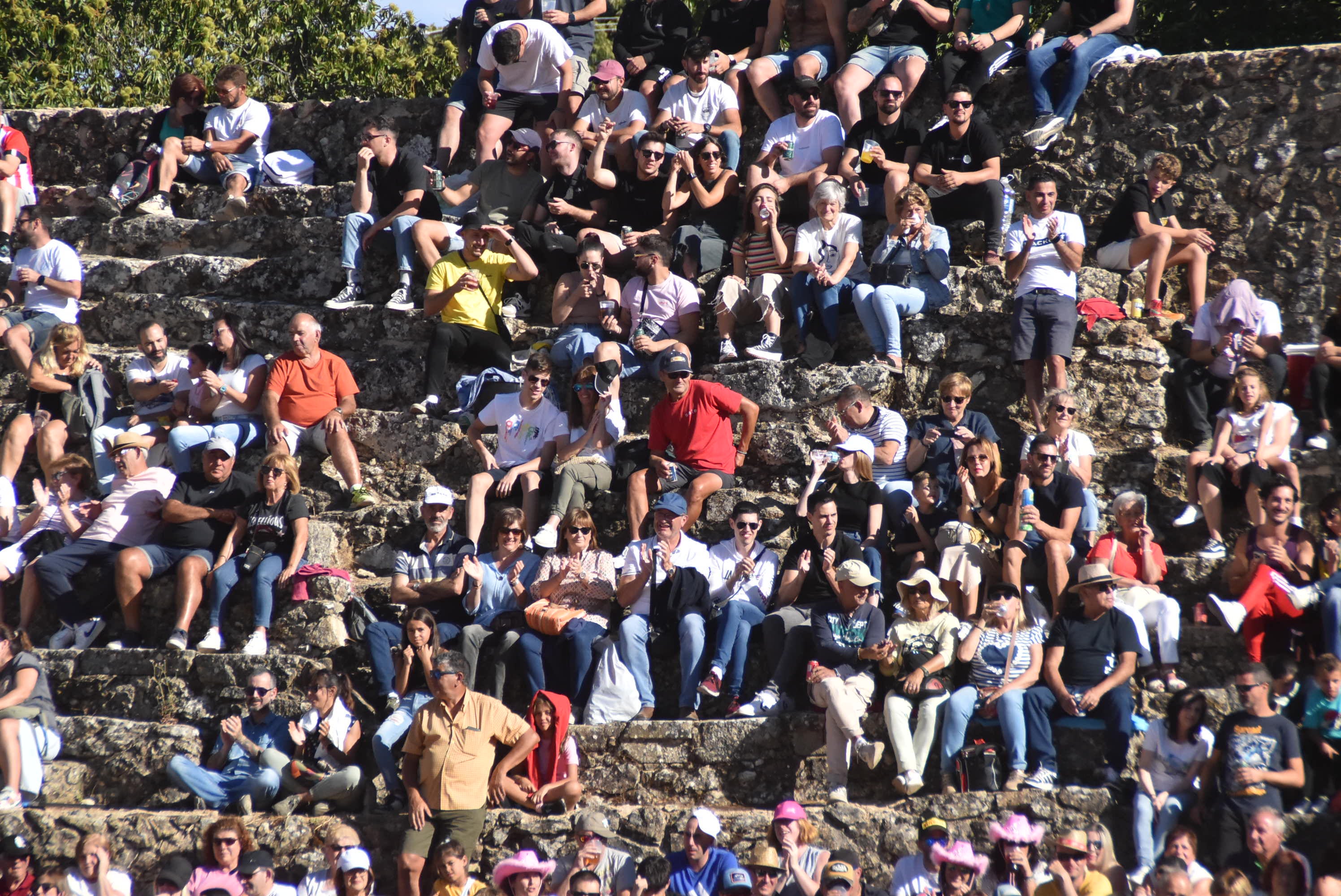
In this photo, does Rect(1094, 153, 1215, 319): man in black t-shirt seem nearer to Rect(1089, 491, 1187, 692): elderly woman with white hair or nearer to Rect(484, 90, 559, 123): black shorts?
Rect(1089, 491, 1187, 692): elderly woman with white hair

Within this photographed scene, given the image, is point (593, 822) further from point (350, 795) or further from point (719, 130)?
point (719, 130)

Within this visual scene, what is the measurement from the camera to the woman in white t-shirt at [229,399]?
935 centimetres

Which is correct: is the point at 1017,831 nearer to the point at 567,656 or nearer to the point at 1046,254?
the point at 567,656

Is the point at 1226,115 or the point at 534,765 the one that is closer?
the point at 534,765

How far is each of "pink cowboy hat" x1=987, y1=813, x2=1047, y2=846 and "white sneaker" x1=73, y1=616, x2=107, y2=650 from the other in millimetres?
5499

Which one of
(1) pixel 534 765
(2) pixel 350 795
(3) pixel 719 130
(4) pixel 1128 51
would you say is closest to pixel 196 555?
(2) pixel 350 795

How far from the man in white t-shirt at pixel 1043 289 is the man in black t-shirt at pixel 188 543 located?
493cm

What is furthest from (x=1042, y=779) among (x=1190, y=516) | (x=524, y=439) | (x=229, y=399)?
(x=229, y=399)

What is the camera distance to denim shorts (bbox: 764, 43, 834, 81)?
428 inches

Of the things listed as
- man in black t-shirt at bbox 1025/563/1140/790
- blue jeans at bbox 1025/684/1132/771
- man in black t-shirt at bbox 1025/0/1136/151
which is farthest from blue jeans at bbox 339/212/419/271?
blue jeans at bbox 1025/684/1132/771

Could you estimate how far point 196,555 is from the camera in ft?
28.3

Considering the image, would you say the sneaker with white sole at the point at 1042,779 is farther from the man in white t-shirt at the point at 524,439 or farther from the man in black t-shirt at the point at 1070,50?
the man in black t-shirt at the point at 1070,50

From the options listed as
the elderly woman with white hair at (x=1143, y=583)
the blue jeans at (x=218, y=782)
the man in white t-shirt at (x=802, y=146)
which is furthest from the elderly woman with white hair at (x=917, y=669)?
the man in white t-shirt at (x=802, y=146)

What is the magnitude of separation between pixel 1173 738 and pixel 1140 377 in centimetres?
292
